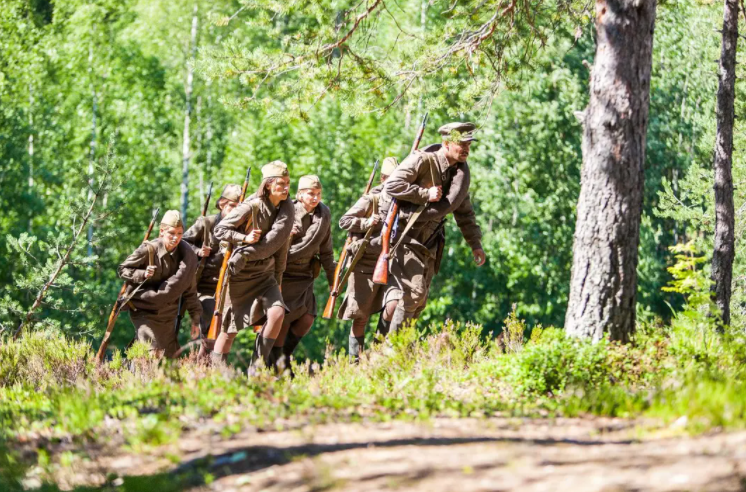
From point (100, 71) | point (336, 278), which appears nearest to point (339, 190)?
point (100, 71)

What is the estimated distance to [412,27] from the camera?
29625mm

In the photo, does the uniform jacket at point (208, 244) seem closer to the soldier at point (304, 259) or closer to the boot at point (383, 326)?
the soldier at point (304, 259)

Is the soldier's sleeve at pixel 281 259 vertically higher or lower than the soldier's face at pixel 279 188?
lower

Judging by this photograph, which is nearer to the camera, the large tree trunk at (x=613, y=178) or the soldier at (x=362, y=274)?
the large tree trunk at (x=613, y=178)

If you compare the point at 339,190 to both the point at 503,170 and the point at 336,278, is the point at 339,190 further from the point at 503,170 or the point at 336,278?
the point at 336,278

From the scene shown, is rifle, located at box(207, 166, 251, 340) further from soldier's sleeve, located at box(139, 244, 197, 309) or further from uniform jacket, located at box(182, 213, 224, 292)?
uniform jacket, located at box(182, 213, 224, 292)

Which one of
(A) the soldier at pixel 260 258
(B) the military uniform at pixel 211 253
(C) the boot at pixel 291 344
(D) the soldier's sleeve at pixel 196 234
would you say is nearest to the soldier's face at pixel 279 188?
(A) the soldier at pixel 260 258

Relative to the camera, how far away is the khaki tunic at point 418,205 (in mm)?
10586

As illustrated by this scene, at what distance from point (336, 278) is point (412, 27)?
18770 millimetres

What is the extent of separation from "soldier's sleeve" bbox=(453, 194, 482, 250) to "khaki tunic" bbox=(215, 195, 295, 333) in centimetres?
183

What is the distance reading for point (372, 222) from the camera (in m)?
11.8

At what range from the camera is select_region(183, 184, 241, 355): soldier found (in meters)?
12.7

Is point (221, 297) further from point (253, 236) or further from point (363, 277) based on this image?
point (363, 277)

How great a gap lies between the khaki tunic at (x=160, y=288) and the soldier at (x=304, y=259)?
1151 millimetres
